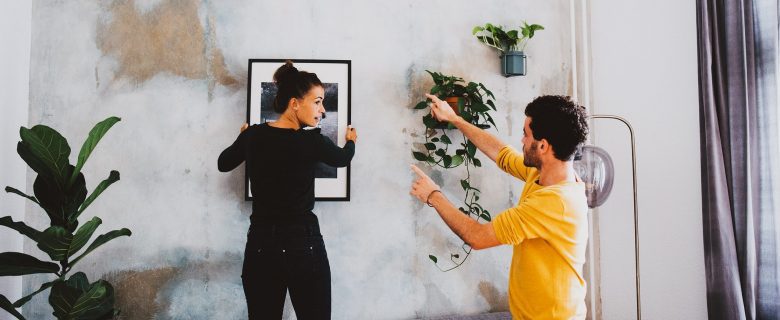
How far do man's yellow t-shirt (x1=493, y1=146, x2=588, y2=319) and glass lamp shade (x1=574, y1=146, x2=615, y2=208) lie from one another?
1.86ft

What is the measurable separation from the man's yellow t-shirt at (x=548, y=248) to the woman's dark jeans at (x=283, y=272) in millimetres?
847

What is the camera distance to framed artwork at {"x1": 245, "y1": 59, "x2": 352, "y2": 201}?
8.77ft

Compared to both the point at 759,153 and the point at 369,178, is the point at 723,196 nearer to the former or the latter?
the point at 759,153

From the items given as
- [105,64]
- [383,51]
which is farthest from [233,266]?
[383,51]

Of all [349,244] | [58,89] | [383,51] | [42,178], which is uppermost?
[383,51]

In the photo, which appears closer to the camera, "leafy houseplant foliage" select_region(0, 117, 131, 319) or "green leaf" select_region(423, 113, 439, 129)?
"leafy houseplant foliage" select_region(0, 117, 131, 319)

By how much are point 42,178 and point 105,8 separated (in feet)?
3.74

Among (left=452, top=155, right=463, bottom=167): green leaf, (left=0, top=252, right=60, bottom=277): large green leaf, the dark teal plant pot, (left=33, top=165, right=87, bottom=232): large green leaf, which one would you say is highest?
the dark teal plant pot

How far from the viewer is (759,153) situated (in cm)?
209

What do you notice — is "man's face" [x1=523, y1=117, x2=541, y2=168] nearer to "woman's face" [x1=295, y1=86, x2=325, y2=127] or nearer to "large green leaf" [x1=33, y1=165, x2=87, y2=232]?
"woman's face" [x1=295, y1=86, x2=325, y2=127]

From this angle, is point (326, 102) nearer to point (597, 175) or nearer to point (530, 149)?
point (530, 149)

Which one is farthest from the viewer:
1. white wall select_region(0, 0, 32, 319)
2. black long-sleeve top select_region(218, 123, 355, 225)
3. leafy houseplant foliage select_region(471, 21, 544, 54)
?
leafy houseplant foliage select_region(471, 21, 544, 54)

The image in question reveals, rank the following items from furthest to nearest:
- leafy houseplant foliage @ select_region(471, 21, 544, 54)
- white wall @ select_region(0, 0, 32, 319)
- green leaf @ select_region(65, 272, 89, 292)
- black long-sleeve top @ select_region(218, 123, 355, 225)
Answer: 1. leafy houseplant foliage @ select_region(471, 21, 544, 54)
2. white wall @ select_region(0, 0, 32, 319)
3. green leaf @ select_region(65, 272, 89, 292)
4. black long-sleeve top @ select_region(218, 123, 355, 225)

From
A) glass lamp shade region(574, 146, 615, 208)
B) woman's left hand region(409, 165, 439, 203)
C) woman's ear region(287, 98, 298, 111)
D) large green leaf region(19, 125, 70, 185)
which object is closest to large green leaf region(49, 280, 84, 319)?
large green leaf region(19, 125, 70, 185)
